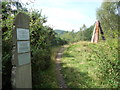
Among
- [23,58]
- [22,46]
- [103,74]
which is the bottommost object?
[103,74]

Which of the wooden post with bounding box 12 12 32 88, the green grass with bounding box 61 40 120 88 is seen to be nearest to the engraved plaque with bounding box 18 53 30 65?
the wooden post with bounding box 12 12 32 88

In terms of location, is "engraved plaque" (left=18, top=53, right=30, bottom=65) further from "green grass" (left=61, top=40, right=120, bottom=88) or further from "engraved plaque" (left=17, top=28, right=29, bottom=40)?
"green grass" (left=61, top=40, right=120, bottom=88)

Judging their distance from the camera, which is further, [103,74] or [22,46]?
[103,74]

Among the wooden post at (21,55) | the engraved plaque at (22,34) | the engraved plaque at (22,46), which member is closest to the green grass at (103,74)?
the wooden post at (21,55)

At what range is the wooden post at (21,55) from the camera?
306 cm

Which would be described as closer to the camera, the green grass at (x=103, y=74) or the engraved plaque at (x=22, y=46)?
the engraved plaque at (x=22, y=46)

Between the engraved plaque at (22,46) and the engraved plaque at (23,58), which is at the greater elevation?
the engraved plaque at (22,46)

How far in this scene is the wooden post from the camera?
10.0 feet

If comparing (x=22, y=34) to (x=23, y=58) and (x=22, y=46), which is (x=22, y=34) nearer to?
(x=22, y=46)

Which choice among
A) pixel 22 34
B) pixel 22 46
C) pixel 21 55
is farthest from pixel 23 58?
pixel 22 34

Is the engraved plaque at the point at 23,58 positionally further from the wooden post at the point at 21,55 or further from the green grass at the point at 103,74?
the green grass at the point at 103,74

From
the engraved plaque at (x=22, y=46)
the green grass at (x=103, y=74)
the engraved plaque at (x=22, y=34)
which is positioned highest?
the engraved plaque at (x=22, y=34)

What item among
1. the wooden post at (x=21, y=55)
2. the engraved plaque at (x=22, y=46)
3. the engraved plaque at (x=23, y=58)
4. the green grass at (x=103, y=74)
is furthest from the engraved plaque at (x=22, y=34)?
the green grass at (x=103, y=74)

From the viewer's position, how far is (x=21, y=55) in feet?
10.4
